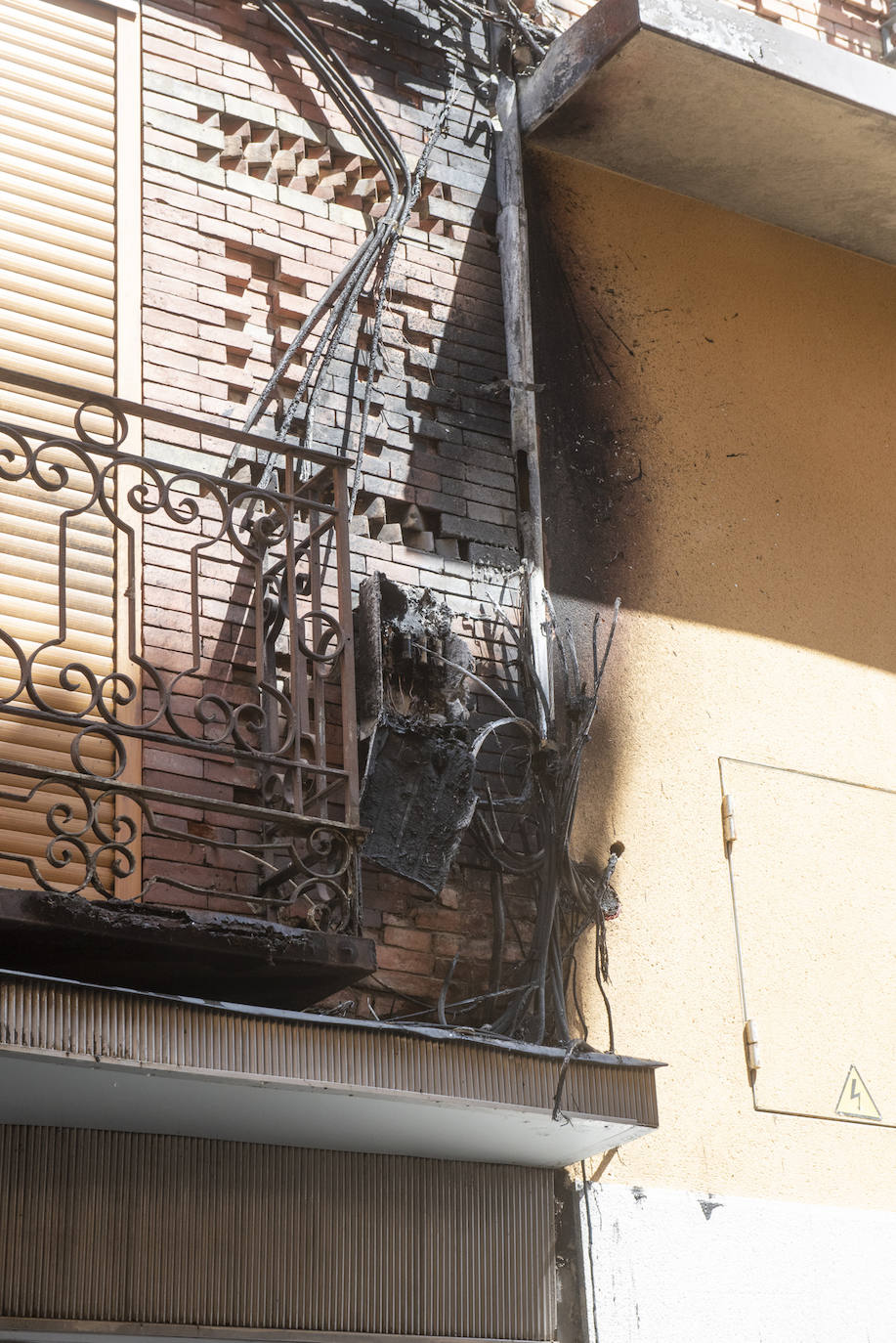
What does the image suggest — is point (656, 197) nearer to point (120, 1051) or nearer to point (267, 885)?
point (267, 885)

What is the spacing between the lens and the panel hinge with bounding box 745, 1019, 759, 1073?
6125 mm

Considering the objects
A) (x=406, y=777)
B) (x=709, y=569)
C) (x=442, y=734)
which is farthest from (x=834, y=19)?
(x=406, y=777)

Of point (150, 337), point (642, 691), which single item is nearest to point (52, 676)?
point (150, 337)

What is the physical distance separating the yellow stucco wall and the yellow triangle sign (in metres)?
0.06

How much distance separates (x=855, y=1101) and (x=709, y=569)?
2162 millimetres

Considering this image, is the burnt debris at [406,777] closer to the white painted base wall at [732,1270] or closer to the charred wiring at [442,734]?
the charred wiring at [442,734]

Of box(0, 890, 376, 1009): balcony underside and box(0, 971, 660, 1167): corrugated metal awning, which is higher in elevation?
box(0, 890, 376, 1009): balcony underside

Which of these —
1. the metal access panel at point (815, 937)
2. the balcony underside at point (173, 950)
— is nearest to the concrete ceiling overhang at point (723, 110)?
the metal access panel at point (815, 937)

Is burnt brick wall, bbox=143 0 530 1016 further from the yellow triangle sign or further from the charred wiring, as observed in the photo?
the yellow triangle sign

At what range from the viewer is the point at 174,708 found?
5.74 metres

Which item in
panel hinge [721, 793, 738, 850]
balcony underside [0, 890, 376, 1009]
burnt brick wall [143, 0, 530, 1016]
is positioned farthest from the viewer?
panel hinge [721, 793, 738, 850]

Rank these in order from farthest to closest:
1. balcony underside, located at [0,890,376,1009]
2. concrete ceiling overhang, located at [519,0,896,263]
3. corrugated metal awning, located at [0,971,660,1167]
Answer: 1. concrete ceiling overhang, located at [519,0,896,263]
2. balcony underside, located at [0,890,376,1009]
3. corrugated metal awning, located at [0,971,660,1167]

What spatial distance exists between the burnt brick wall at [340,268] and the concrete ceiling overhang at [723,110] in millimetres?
512

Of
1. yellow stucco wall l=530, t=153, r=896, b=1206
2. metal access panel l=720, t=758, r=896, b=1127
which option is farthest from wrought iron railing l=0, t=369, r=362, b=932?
metal access panel l=720, t=758, r=896, b=1127
